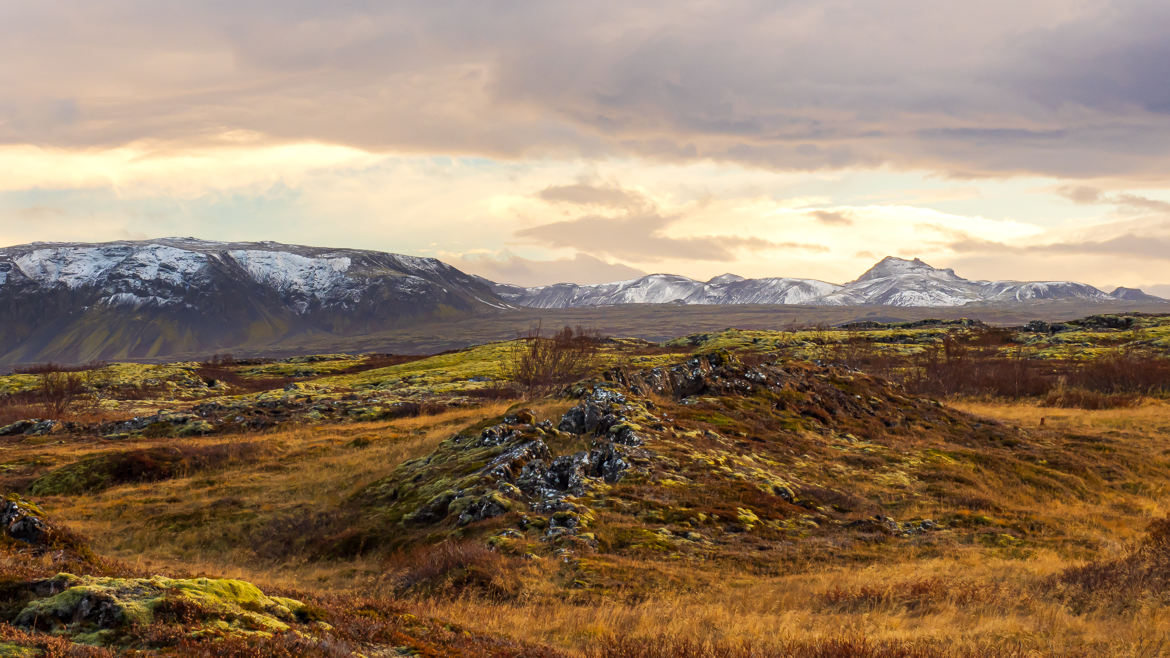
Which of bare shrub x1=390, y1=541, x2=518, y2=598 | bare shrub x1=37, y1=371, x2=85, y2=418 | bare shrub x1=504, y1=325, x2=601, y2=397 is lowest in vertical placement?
bare shrub x1=37, y1=371, x2=85, y2=418

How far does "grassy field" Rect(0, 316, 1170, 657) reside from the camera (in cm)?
1111

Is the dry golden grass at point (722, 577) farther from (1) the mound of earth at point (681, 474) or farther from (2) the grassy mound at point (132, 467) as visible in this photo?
(2) the grassy mound at point (132, 467)

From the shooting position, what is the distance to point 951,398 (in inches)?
2921

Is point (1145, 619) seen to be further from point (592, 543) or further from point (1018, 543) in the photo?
point (592, 543)

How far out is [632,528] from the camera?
2116 cm

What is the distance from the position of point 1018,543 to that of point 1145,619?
393 inches

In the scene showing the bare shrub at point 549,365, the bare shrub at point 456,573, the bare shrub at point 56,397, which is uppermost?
the bare shrub at point 549,365

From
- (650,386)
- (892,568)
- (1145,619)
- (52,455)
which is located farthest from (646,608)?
(52,455)

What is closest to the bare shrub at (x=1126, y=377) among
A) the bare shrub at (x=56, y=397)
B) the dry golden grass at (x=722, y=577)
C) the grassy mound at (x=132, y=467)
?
the dry golden grass at (x=722, y=577)

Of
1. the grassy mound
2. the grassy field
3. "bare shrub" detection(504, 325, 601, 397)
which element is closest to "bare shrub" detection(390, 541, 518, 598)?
the grassy field

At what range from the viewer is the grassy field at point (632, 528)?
11109mm

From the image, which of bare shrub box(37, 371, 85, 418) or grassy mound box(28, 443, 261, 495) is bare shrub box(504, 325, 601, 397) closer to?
grassy mound box(28, 443, 261, 495)

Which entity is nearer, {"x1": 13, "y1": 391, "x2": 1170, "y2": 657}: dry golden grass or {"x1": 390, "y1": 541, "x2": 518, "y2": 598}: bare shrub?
{"x1": 13, "y1": 391, "x2": 1170, "y2": 657}: dry golden grass

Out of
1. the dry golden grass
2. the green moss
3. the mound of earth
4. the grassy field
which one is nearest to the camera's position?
the green moss
